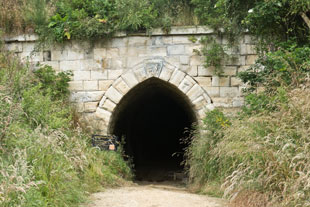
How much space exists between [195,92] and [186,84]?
0.25 meters

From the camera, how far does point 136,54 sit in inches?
317

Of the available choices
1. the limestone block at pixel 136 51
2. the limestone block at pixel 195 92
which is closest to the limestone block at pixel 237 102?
the limestone block at pixel 195 92

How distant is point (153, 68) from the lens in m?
7.96

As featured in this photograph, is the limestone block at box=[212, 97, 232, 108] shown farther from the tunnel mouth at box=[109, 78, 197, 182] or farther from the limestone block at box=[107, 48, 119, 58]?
the limestone block at box=[107, 48, 119, 58]

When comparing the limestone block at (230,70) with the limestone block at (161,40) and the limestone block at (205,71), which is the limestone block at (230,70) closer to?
the limestone block at (205,71)

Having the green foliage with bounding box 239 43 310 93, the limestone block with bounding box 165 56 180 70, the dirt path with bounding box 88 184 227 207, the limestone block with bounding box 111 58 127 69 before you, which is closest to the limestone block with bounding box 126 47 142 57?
the limestone block with bounding box 111 58 127 69

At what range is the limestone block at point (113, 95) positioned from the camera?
7955mm

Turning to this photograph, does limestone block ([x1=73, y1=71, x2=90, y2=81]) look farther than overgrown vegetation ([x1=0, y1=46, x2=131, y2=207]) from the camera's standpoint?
Yes

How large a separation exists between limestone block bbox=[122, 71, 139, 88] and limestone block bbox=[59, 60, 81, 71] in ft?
3.37

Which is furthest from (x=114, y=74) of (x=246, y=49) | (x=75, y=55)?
(x=246, y=49)

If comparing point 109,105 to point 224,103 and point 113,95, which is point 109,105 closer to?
point 113,95

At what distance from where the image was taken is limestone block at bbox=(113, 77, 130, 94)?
7961 millimetres

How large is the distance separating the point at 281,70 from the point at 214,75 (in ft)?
7.38

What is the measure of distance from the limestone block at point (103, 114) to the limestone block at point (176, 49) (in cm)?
183
